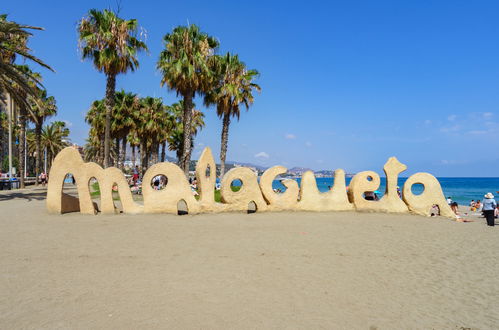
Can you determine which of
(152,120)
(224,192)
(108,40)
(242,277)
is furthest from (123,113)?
(242,277)

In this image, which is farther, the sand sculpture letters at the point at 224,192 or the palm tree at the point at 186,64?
the palm tree at the point at 186,64

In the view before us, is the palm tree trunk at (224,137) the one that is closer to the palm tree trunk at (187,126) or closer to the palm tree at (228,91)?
the palm tree at (228,91)

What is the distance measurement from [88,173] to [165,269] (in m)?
7.60

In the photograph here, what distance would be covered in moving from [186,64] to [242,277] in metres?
16.9

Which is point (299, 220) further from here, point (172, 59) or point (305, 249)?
point (172, 59)

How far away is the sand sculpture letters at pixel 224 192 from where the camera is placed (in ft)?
39.8

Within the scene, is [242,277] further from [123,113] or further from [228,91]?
[123,113]

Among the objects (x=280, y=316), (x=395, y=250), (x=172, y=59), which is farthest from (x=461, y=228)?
(x=172, y=59)

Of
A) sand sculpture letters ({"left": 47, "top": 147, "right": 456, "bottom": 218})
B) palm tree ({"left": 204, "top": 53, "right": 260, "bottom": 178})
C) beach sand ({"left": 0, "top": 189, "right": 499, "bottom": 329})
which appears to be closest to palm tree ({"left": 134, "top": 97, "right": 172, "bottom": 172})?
palm tree ({"left": 204, "top": 53, "right": 260, "bottom": 178})

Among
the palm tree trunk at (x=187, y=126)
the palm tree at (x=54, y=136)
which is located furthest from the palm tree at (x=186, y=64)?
the palm tree at (x=54, y=136)

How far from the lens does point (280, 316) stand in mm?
4398

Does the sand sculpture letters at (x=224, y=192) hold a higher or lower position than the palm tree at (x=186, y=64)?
lower

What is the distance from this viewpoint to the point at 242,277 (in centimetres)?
588

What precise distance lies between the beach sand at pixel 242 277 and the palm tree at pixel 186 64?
11930 mm
